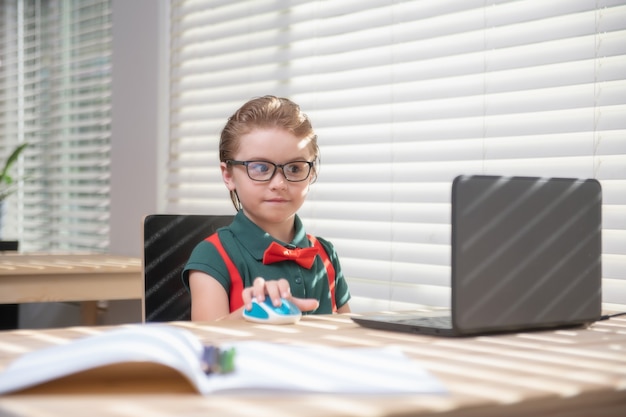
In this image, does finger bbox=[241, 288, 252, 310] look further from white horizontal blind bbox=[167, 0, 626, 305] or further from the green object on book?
white horizontal blind bbox=[167, 0, 626, 305]

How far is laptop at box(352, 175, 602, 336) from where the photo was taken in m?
1.16

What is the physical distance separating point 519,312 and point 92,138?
10.1 feet

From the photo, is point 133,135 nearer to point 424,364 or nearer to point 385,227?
point 385,227

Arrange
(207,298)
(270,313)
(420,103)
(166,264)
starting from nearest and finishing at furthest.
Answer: (270,313) < (207,298) < (166,264) < (420,103)

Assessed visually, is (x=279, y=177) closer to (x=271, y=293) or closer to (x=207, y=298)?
(x=207, y=298)

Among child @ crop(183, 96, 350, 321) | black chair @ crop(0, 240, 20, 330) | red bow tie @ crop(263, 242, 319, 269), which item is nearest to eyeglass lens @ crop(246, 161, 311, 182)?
child @ crop(183, 96, 350, 321)

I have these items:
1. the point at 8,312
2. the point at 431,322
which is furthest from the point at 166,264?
the point at 8,312

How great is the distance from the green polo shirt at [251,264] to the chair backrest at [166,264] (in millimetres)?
134

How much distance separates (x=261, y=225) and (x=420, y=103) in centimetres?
89

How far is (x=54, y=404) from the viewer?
74 cm

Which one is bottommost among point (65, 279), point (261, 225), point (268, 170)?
point (65, 279)

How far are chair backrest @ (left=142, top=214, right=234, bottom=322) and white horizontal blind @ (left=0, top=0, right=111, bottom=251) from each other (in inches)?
81.6

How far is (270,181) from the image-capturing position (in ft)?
5.49

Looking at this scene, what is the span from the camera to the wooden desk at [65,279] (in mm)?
2531
